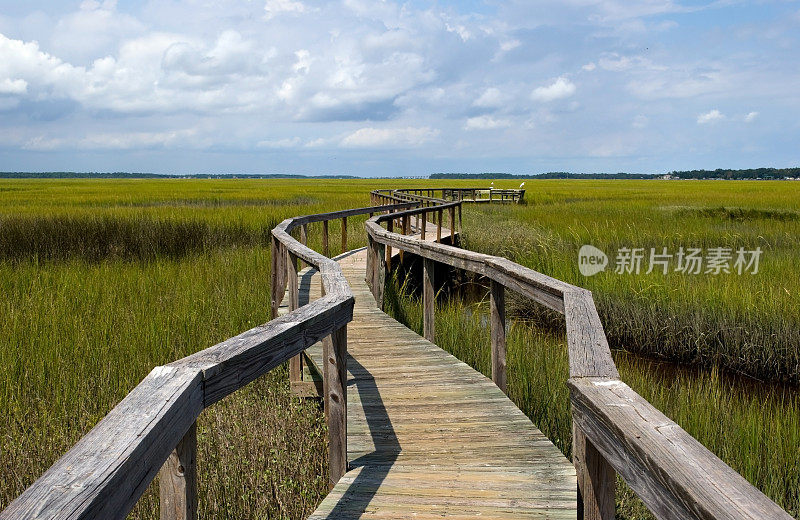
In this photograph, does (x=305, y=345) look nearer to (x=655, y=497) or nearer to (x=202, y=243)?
(x=655, y=497)

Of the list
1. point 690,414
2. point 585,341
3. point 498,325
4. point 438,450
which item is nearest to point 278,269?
point 498,325

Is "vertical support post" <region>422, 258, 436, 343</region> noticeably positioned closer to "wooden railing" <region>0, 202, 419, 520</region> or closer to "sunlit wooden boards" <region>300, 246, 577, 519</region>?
"sunlit wooden boards" <region>300, 246, 577, 519</region>

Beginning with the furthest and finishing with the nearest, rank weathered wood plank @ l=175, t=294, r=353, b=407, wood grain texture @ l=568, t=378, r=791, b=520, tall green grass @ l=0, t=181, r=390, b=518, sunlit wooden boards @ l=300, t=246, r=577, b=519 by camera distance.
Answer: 1. tall green grass @ l=0, t=181, r=390, b=518
2. sunlit wooden boards @ l=300, t=246, r=577, b=519
3. weathered wood plank @ l=175, t=294, r=353, b=407
4. wood grain texture @ l=568, t=378, r=791, b=520

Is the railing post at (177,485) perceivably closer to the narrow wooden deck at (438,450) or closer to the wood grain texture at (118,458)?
the wood grain texture at (118,458)

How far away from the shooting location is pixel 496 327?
4520 millimetres

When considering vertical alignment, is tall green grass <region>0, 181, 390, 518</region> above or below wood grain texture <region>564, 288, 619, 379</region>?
below

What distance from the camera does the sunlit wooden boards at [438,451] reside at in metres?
3.04

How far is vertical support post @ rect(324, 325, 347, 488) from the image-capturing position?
131 inches

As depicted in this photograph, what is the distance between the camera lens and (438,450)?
12.2 feet

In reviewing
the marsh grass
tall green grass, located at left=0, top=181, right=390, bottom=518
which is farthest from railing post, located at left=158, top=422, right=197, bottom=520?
the marsh grass

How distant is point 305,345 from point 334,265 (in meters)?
1.82

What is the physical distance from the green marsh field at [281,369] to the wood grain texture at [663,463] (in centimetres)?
224

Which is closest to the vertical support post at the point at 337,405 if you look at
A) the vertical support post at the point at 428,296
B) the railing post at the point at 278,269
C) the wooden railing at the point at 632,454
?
the wooden railing at the point at 632,454

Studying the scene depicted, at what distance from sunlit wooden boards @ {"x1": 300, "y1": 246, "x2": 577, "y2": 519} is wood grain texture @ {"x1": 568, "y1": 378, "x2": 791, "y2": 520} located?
1.31 metres
